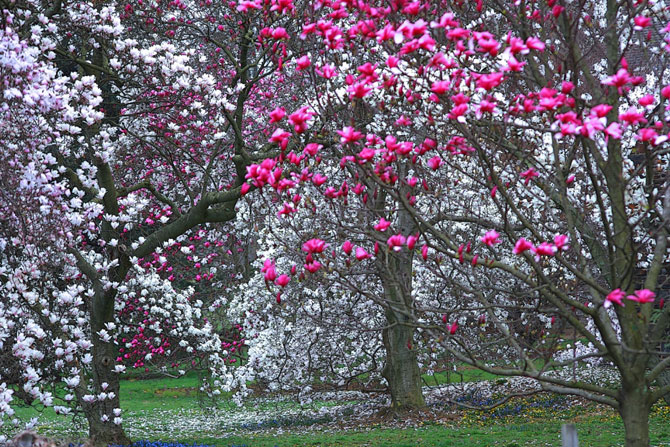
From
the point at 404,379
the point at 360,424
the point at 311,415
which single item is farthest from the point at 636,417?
the point at 311,415

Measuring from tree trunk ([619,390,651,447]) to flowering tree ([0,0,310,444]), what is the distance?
10.4 feet

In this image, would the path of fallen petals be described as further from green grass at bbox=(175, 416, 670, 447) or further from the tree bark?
the tree bark

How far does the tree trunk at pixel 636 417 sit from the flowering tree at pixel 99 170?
3.16 m

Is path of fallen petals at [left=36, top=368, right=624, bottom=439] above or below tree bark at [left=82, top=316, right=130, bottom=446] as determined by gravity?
below

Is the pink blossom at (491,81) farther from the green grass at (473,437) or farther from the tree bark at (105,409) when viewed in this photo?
the tree bark at (105,409)

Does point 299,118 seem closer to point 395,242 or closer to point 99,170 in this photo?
point 395,242

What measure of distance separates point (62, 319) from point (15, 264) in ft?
4.50

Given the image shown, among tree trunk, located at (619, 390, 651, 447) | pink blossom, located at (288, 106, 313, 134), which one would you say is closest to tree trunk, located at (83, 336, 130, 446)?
pink blossom, located at (288, 106, 313, 134)

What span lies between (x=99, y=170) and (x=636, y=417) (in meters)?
7.85

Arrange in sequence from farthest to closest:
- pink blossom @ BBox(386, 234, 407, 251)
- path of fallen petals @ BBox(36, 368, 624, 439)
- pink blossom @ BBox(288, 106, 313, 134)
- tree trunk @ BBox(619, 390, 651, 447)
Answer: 1. path of fallen petals @ BBox(36, 368, 624, 439)
2. tree trunk @ BBox(619, 390, 651, 447)
3. pink blossom @ BBox(386, 234, 407, 251)
4. pink blossom @ BBox(288, 106, 313, 134)

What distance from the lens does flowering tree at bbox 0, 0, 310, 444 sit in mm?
5980

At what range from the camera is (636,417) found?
423 cm

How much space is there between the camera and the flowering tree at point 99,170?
5.98 metres

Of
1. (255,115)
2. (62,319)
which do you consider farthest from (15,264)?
(255,115)
